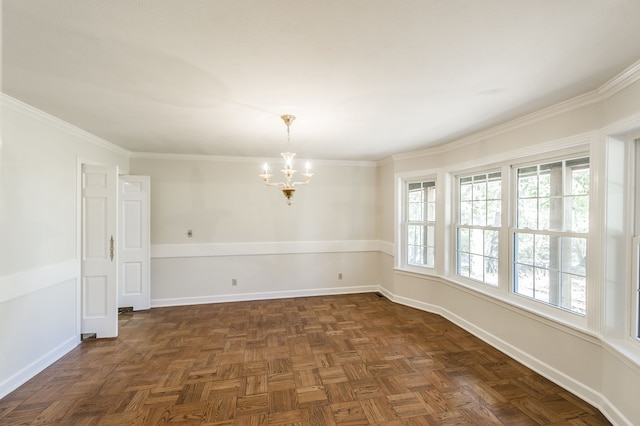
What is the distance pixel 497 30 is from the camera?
4.58ft

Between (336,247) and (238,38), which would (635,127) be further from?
(336,247)

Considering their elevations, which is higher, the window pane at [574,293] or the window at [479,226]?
the window at [479,226]

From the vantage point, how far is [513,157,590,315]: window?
2.43 m

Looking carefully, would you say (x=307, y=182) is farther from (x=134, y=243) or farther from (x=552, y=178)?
(x=134, y=243)

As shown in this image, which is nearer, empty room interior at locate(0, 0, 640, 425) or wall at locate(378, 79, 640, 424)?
empty room interior at locate(0, 0, 640, 425)

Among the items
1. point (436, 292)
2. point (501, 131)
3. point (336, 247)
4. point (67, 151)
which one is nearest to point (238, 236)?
point (336, 247)

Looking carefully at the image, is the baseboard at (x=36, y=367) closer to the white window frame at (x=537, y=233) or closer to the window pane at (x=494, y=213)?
the white window frame at (x=537, y=233)

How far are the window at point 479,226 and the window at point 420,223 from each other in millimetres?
441

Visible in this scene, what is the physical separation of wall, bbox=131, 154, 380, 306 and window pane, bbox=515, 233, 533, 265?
8.01 feet

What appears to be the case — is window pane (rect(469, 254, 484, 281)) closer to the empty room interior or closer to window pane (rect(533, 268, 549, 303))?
the empty room interior

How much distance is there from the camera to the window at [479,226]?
130 inches

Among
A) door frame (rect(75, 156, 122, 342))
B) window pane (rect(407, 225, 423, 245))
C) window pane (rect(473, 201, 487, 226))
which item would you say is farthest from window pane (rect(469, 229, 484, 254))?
door frame (rect(75, 156, 122, 342))

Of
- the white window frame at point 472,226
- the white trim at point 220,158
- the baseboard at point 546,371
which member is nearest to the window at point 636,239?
the baseboard at point 546,371

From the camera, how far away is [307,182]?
9.70 ft
